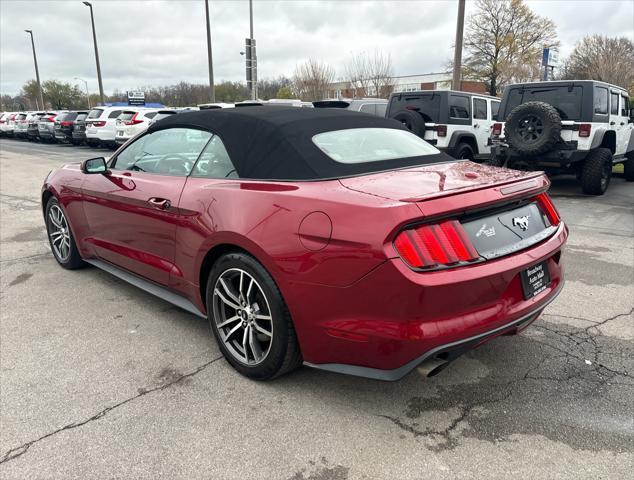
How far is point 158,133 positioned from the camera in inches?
149

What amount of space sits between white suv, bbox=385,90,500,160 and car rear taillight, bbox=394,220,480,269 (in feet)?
27.3

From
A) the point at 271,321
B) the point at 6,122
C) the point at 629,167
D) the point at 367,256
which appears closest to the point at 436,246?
the point at 367,256

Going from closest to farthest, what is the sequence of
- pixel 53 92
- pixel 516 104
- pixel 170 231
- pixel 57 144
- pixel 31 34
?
pixel 170 231 < pixel 516 104 < pixel 57 144 < pixel 31 34 < pixel 53 92

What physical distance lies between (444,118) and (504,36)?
106 feet

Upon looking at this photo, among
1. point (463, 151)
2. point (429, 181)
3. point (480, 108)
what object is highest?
point (480, 108)

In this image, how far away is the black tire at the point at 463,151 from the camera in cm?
1077

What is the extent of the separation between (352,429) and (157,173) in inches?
88.1

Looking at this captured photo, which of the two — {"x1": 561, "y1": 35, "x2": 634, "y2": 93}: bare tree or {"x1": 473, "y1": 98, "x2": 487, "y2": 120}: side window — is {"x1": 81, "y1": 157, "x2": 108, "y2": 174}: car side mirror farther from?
{"x1": 561, "y1": 35, "x2": 634, "y2": 93}: bare tree

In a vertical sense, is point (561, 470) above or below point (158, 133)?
below

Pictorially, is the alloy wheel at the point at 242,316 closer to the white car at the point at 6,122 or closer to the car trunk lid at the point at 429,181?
the car trunk lid at the point at 429,181

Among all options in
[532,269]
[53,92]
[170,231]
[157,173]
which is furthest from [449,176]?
[53,92]

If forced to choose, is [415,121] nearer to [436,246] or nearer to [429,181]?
[429,181]

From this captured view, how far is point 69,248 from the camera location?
479cm

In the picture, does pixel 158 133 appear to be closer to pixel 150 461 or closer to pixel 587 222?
pixel 150 461
